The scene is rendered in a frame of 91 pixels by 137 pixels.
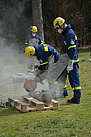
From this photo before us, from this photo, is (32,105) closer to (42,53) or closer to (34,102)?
(34,102)

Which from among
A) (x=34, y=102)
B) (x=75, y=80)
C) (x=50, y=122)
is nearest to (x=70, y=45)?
(x=75, y=80)

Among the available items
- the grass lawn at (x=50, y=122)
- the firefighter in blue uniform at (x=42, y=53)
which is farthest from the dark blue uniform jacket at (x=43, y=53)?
the grass lawn at (x=50, y=122)

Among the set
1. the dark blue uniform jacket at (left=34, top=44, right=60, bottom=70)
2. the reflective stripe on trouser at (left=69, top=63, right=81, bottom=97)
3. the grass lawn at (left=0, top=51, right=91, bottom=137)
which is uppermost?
the dark blue uniform jacket at (left=34, top=44, right=60, bottom=70)

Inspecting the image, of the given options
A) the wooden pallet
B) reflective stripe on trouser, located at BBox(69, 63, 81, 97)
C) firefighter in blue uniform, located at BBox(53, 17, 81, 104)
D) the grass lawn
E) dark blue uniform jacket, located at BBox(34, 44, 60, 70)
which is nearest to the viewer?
the grass lawn

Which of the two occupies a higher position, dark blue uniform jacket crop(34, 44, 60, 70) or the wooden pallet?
dark blue uniform jacket crop(34, 44, 60, 70)

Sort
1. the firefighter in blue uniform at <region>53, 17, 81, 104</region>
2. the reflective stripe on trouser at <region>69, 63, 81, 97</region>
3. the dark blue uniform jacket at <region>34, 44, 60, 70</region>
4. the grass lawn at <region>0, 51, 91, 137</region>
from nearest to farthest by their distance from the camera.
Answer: the grass lawn at <region>0, 51, 91, 137</region>
the firefighter in blue uniform at <region>53, 17, 81, 104</region>
the reflective stripe on trouser at <region>69, 63, 81, 97</region>
the dark blue uniform jacket at <region>34, 44, 60, 70</region>

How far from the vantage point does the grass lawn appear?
4289 millimetres

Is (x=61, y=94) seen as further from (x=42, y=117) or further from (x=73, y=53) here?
Answer: (x=42, y=117)

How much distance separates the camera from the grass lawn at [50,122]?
4.29m

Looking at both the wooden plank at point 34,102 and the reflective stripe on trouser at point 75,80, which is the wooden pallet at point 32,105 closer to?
the wooden plank at point 34,102

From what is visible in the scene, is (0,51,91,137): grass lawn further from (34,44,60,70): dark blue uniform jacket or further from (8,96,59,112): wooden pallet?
(34,44,60,70): dark blue uniform jacket

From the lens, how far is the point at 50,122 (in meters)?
4.84

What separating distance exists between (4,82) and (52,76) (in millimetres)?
3733

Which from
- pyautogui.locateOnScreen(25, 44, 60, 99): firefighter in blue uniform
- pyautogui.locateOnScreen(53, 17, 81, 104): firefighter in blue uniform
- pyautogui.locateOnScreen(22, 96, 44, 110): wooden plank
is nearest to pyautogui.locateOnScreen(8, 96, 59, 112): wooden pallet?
pyautogui.locateOnScreen(22, 96, 44, 110): wooden plank
